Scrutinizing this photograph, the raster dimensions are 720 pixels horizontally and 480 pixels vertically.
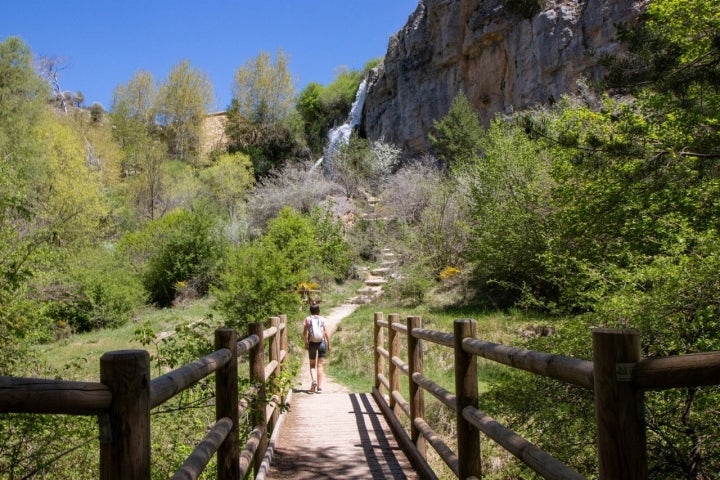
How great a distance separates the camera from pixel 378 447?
6371 millimetres

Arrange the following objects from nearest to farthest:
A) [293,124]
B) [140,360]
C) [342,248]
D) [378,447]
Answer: [140,360], [378,447], [342,248], [293,124]

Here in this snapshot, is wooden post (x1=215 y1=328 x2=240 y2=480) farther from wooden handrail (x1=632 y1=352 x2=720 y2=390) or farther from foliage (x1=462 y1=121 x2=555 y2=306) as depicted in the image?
foliage (x1=462 y1=121 x2=555 y2=306)

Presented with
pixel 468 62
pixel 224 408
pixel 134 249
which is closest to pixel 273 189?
pixel 134 249

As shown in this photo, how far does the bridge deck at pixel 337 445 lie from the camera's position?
5492 mm

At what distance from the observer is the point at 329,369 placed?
14.1 metres

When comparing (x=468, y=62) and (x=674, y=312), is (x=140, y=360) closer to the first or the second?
(x=674, y=312)

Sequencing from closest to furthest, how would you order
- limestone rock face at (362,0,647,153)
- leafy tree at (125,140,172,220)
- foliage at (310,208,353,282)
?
1. foliage at (310,208,353,282)
2. limestone rock face at (362,0,647,153)
3. leafy tree at (125,140,172,220)

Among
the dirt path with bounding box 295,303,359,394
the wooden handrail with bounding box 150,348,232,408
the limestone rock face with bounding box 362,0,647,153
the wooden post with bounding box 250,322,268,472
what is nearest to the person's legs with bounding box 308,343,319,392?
the dirt path with bounding box 295,303,359,394

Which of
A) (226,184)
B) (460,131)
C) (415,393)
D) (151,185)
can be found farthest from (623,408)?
(151,185)

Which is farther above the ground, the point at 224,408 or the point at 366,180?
the point at 366,180

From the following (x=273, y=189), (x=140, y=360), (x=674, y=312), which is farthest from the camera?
(x=273, y=189)

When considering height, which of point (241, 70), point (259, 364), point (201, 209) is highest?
point (241, 70)

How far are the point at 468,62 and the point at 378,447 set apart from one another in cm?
3348

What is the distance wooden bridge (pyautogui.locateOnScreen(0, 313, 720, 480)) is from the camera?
6.12 ft
